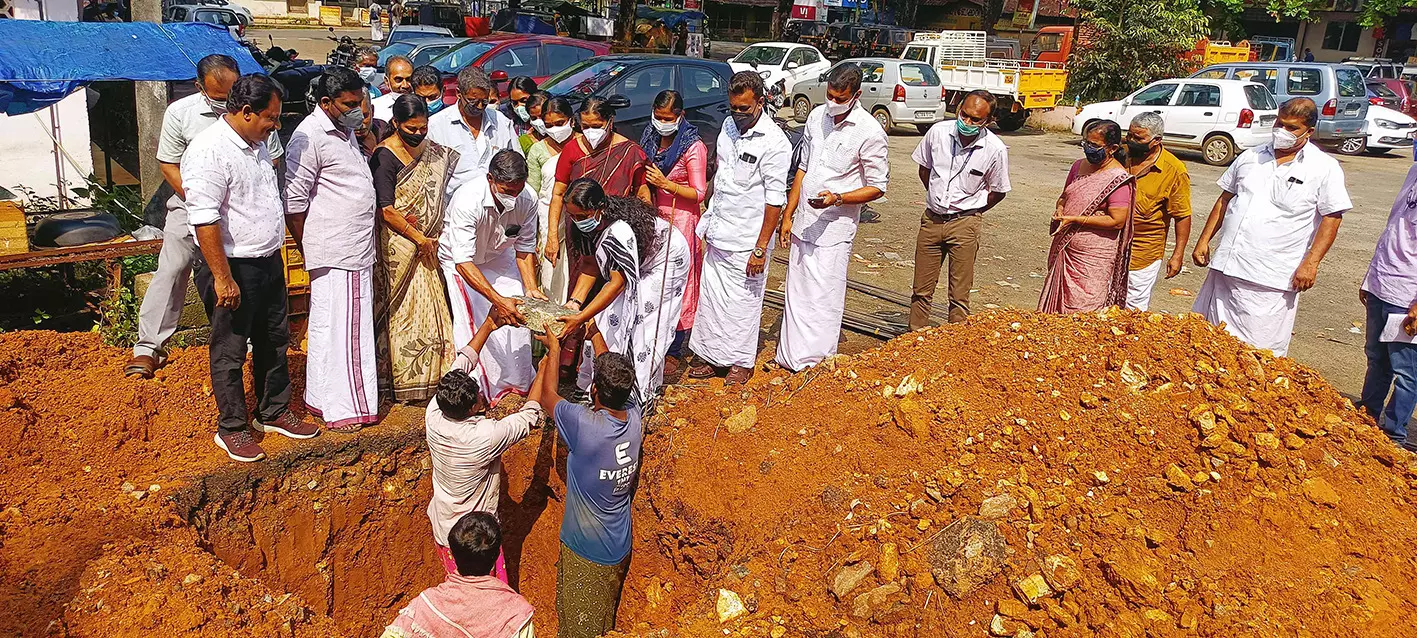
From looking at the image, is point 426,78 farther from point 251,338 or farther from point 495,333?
point 251,338

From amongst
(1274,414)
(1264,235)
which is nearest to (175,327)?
(1274,414)

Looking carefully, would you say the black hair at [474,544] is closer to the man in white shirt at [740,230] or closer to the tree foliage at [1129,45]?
the man in white shirt at [740,230]

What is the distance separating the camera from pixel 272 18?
34.2 metres

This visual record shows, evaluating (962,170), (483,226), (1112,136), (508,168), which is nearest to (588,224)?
(508,168)

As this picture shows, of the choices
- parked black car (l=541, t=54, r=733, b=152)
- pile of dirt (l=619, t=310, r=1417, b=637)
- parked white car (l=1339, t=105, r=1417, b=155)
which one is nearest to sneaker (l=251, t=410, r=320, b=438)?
pile of dirt (l=619, t=310, r=1417, b=637)

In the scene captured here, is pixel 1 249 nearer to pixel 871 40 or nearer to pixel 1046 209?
pixel 1046 209

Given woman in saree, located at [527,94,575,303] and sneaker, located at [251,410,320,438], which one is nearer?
sneaker, located at [251,410,320,438]

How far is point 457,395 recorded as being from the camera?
390cm

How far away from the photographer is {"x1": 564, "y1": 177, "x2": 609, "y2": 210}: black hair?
428 centimetres

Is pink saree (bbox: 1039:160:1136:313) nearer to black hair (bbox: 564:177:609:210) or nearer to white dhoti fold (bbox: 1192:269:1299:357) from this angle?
white dhoti fold (bbox: 1192:269:1299:357)

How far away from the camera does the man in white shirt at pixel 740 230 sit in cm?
534

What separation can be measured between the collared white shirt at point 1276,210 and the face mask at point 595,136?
3.45m

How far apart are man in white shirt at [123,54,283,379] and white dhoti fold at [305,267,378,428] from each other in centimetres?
62

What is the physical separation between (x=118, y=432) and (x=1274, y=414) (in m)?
5.34
